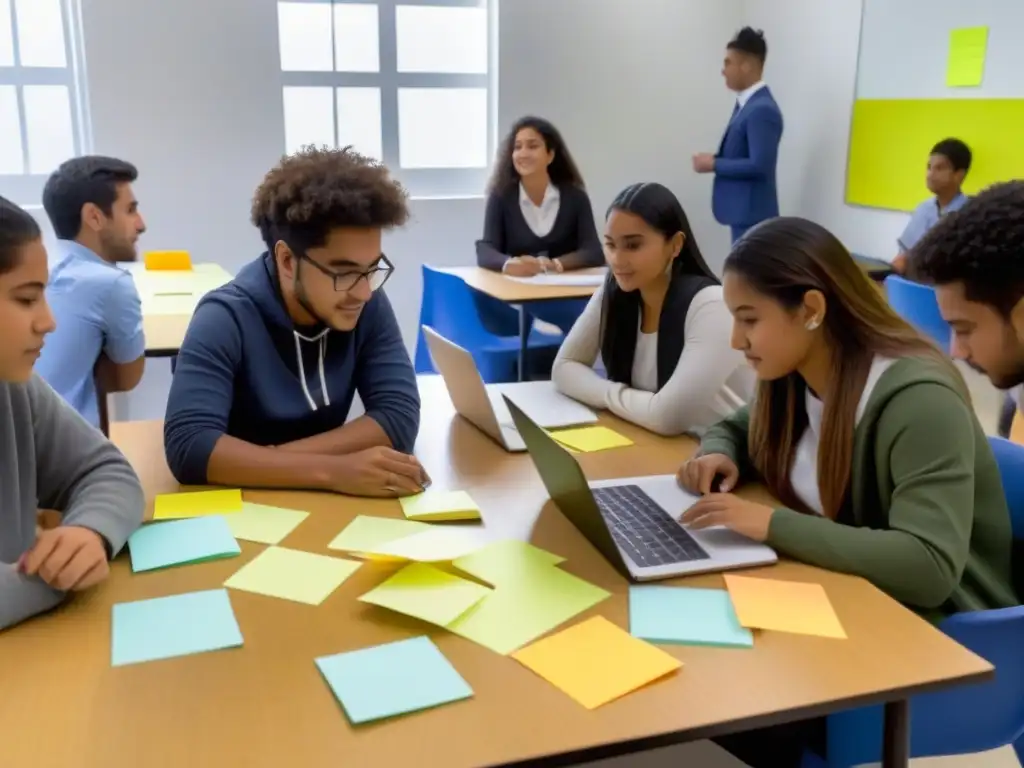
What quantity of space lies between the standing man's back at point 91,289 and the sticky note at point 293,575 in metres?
1.32

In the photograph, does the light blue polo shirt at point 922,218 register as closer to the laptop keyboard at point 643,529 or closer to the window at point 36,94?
the laptop keyboard at point 643,529

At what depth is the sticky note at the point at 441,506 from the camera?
1.49 m

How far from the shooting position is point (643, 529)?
Answer: 4.69 feet

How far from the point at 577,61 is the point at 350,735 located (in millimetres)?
5063

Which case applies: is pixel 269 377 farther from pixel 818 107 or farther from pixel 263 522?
pixel 818 107

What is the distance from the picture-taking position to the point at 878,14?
461 centimetres

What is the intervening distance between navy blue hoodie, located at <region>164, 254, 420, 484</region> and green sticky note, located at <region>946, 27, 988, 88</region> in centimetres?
328

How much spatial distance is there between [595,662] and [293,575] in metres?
0.45

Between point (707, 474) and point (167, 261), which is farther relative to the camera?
point (167, 261)

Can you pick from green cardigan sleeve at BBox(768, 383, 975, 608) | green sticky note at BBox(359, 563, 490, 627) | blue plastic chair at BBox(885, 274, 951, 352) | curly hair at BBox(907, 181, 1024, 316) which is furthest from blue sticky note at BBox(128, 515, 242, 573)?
blue plastic chair at BBox(885, 274, 951, 352)

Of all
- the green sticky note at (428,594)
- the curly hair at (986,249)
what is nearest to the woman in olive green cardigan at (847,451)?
the curly hair at (986,249)

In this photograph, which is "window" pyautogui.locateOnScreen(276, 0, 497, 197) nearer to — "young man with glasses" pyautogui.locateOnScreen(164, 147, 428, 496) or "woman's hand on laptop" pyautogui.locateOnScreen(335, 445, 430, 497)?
"young man with glasses" pyautogui.locateOnScreen(164, 147, 428, 496)

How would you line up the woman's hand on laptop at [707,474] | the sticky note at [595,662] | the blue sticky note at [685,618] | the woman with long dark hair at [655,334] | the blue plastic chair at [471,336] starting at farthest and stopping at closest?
the blue plastic chair at [471,336] → the woman with long dark hair at [655,334] → the woman's hand on laptop at [707,474] → the blue sticky note at [685,618] → the sticky note at [595,662]

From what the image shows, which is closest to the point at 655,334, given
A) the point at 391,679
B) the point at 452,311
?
the point at 391,679
